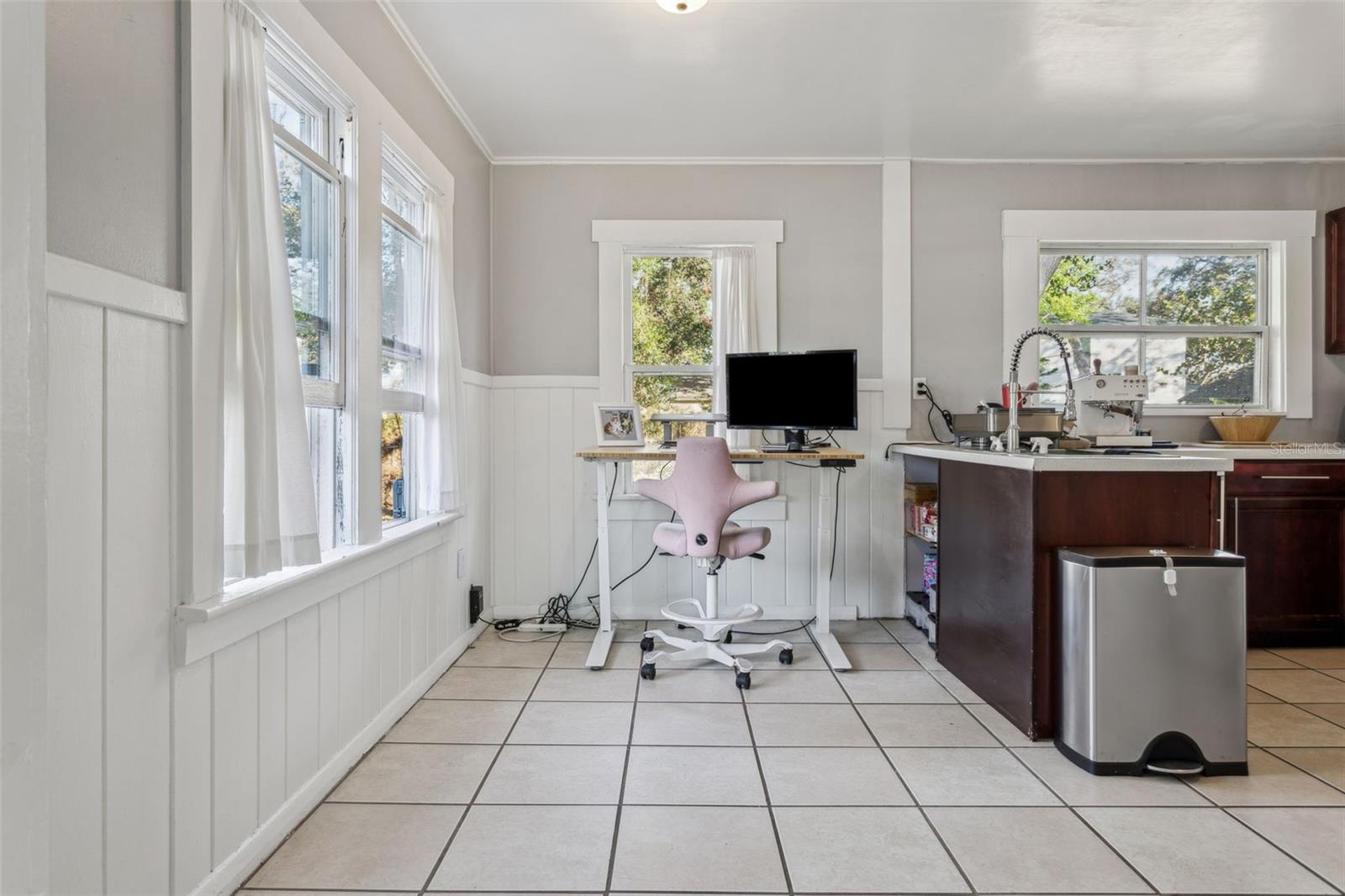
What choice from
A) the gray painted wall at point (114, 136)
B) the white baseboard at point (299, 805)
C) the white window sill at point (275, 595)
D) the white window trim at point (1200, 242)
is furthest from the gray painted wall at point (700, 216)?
the gray painted wall at point (114, 136)

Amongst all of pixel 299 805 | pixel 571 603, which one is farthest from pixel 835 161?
pixel 299 805

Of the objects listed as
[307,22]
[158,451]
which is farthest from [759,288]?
[158,451]

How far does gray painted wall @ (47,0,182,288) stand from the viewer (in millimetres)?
1056

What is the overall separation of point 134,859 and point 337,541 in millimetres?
1013

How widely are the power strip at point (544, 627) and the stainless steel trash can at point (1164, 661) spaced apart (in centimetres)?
232

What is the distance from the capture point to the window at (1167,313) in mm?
3666

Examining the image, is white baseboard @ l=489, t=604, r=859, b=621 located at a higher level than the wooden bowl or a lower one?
lower

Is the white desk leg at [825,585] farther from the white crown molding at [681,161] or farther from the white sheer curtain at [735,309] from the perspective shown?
the white crown molding at [681,161]

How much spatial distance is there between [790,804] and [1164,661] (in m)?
1.14

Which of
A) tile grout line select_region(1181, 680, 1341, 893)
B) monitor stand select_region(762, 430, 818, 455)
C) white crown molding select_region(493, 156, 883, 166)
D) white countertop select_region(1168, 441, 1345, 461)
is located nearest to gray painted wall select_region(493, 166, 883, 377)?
white crown molding select_region(493, 156, 883, 166)

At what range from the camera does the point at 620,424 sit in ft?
11.1

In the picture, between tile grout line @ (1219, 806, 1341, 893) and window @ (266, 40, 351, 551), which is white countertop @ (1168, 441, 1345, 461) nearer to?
tile grout line @ (1219, 806, 1341, 893)

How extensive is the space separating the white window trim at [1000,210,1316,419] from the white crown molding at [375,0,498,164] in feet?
9.06

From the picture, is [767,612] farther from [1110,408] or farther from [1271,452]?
[1271,452]
